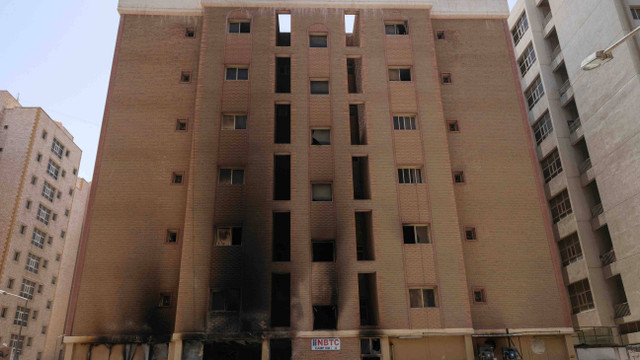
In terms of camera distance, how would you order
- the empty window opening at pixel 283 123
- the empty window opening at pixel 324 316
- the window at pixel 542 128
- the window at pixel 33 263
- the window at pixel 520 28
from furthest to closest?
the window at pixel 33 263, the window at pixel 520 28, the window at pixel 542 128, the empty window opening at pixel 283 123, the empty window opening at pixel 324 316

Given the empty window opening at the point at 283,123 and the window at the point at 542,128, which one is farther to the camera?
the window at the point at 542,128

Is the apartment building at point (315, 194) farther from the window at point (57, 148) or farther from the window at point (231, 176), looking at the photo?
the window at point (57, 148)

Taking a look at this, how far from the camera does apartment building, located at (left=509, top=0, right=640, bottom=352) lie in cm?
3688

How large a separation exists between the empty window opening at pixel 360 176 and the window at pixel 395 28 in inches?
411

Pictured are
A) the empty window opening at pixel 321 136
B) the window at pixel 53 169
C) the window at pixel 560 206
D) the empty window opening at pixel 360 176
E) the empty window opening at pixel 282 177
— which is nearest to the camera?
the empty window opening at pixel 360 176

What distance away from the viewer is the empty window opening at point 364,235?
32500 mm

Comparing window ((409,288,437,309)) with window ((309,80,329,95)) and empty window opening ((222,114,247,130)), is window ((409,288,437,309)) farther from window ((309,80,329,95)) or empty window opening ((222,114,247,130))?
empty window opening ((222,114,247,130))

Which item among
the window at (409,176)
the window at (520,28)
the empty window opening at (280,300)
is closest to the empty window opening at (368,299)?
the empty window opening at (280,300)

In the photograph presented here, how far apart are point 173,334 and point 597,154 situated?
34.6 meters

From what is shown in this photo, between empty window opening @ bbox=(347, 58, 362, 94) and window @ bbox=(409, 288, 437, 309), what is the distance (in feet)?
49.1

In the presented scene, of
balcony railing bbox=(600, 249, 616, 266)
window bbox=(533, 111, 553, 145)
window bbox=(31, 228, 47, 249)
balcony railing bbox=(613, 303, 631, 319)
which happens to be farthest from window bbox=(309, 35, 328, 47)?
window bbox=(31, 228, 47, 249)

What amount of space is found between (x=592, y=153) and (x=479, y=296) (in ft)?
59.4

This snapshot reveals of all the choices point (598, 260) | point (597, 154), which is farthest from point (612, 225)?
point (597, 154)

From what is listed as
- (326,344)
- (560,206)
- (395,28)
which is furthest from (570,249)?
(326,344)
